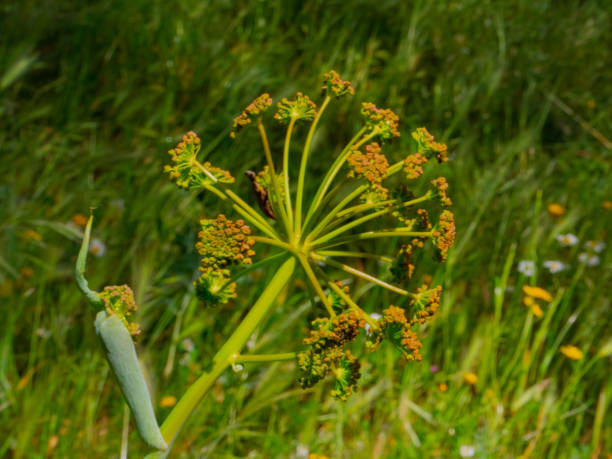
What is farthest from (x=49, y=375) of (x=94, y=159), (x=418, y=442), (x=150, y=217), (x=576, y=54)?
(x=576, y=54)

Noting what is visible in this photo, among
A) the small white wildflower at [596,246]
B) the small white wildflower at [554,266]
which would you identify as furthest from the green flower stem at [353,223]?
the small white wildflower at [596,246]

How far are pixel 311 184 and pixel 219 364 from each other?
5.62ft

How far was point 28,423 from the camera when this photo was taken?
6.01 ft

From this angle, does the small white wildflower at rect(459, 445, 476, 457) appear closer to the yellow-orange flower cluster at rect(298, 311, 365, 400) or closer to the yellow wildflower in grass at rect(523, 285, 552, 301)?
the yellow wildflower in grass at rect(523, 285, 552, 301)

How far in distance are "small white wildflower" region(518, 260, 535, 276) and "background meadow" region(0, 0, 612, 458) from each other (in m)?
0.01

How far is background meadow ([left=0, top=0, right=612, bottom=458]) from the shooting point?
2055 millimetres

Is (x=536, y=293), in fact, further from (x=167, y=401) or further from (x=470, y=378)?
(x=167, y=401)

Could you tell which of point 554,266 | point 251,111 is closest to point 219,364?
point 251,111

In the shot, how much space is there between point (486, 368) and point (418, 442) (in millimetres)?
416

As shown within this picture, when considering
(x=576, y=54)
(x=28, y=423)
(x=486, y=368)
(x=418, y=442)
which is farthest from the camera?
(x=576, y=54)

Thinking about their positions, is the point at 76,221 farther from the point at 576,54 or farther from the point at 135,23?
the point at 576,54

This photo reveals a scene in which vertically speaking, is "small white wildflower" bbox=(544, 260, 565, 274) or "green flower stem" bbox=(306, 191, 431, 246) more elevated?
"green flower stem" bbox=(306, 191, 431, 246)

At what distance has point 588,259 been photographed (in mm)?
2666

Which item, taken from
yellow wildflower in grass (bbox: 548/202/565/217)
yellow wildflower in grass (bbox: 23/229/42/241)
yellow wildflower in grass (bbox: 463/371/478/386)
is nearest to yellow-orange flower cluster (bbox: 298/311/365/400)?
yellow wildflower in grass (bbox: 463/371/478/386)
